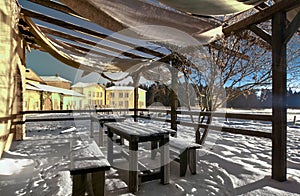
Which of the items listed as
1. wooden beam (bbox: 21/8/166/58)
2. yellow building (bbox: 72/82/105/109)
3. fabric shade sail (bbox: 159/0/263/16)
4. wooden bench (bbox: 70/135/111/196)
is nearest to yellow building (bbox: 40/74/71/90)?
yellow building (bbox: 72/82/105/109)

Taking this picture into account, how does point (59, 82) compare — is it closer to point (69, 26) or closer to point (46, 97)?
point (46, 97)

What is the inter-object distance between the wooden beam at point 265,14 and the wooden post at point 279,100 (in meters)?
0.07

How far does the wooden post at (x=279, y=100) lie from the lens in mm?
2217

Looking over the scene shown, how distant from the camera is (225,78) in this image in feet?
12.4

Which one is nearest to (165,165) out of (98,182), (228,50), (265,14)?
(98,182)

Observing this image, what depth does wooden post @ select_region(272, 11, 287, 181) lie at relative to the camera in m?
2.22

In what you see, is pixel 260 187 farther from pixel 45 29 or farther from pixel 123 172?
pixel 45 29

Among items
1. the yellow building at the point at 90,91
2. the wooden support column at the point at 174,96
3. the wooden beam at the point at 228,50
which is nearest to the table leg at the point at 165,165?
the wooden support column at the point at 174,96

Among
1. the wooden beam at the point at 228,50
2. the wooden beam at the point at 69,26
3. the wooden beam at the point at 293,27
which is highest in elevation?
the wooden beam at the point at 69,26

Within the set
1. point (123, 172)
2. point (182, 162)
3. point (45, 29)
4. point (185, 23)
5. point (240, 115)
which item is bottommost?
point (123, 172)

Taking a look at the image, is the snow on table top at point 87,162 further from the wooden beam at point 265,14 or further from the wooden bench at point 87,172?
the wooden beam at point 265,14

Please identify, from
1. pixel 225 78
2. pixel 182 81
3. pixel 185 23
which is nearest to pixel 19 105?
pixel 182 81

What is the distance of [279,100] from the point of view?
7.34 feet

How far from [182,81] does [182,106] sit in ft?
2.64
